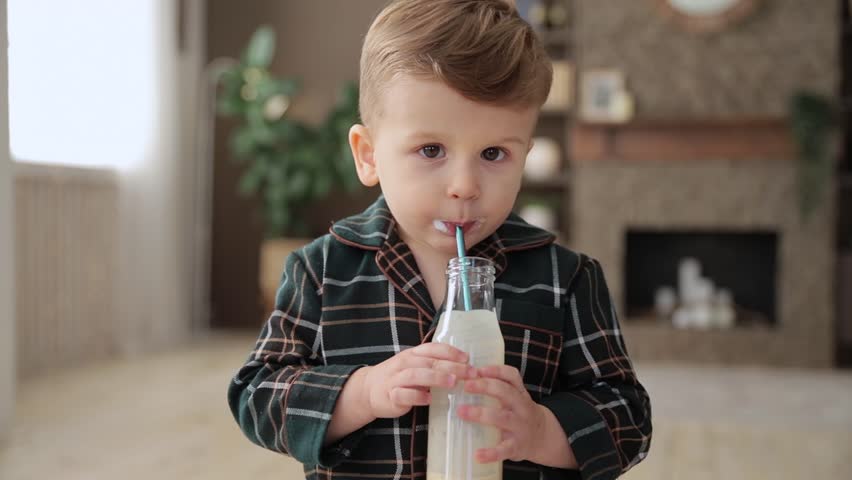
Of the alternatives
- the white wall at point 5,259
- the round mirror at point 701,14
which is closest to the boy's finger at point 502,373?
the white wall at point 5,259

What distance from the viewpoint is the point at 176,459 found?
2213 millimetres

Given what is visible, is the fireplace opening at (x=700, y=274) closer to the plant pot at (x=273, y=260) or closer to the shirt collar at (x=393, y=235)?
the plant pot at (x=273, y=260)

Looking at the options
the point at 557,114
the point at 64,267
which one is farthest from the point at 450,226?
the point at 557,114

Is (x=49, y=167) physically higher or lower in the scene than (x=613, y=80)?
lower

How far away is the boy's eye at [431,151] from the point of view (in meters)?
0.75

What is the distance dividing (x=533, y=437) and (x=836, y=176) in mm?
3909

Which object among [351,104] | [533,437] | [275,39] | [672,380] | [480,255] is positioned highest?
[275,39]

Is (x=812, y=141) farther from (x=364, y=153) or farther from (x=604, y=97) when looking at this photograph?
(x=364, y=153)

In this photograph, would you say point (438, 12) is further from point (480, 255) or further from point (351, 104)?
point (351, 104)

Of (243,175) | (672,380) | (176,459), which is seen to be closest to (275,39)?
(243,175)

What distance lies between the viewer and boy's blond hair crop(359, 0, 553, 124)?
0.72 metres

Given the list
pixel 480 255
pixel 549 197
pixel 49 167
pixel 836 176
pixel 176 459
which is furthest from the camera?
pixel 549 197

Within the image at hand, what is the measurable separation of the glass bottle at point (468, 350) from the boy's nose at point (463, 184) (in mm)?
89

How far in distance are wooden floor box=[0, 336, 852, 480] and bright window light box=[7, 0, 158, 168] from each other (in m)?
1.00
